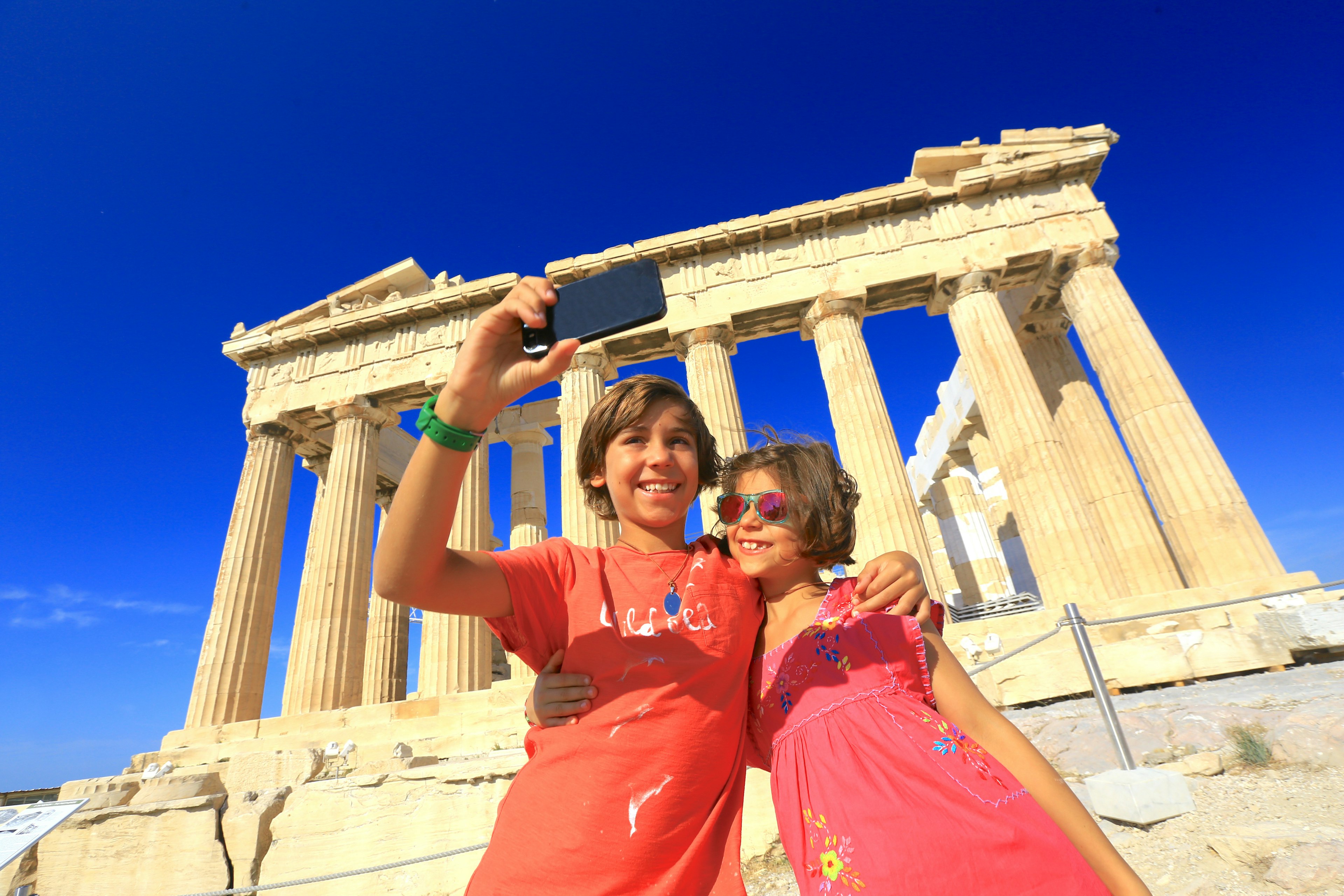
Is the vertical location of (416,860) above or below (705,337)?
below

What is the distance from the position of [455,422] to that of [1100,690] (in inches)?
192

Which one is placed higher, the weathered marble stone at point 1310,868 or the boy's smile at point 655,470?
the boy's smile at point 655,470

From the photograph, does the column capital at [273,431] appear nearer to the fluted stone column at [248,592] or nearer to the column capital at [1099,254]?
the fluted stone column at [248,592]

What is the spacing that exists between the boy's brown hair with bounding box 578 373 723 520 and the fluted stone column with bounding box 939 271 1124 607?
1056 centimetres

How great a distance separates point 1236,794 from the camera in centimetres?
421

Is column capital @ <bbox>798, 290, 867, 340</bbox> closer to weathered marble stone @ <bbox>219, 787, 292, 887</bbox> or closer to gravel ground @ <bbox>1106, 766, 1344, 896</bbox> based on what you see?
gravel ground @ <bbox>1106, 766, 1344, 896</bbox>

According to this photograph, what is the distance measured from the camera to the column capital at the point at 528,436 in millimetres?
18891

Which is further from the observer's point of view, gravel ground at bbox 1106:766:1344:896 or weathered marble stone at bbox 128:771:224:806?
weathered marble stone at bbox 128:771:224:806

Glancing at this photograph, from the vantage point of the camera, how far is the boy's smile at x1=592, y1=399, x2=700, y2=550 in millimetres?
1938

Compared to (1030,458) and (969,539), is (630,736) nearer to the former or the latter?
(1030,458)

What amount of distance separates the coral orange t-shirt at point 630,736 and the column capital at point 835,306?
12.8 meters

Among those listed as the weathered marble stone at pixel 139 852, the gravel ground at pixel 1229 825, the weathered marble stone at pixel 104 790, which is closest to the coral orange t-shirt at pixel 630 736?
the gravel ground at pixel 1229 825

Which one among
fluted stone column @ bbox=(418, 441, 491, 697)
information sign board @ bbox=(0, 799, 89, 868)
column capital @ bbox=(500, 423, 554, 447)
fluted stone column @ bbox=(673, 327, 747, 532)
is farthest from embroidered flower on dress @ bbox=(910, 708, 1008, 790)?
column capital @ bbox=(500, 423, 554, 447)

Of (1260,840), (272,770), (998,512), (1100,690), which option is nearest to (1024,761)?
Result: (1260,840)
